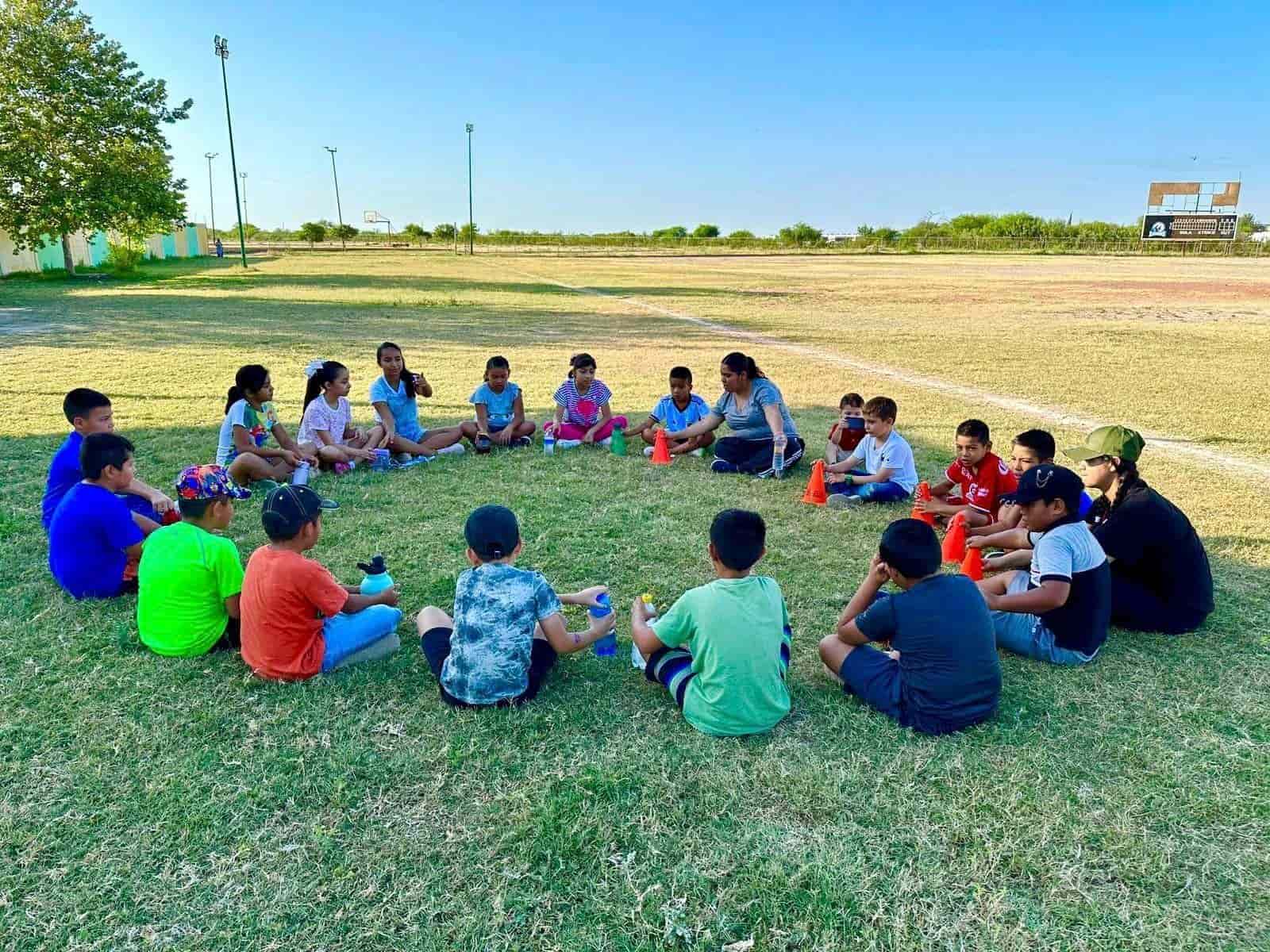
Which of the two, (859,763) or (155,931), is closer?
(155,931)

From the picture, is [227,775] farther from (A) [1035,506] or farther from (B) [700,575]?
(A) [1035,506]

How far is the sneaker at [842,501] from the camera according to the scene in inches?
240

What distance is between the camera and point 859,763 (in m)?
3.03

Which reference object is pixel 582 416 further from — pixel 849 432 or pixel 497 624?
pixel 497 624

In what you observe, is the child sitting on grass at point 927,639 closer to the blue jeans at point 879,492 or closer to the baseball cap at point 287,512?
the baseball cap at point 287,512

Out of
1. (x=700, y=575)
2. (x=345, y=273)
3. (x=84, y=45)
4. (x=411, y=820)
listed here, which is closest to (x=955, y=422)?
(x=700, y=575)

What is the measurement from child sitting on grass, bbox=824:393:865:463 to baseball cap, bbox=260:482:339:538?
4478 millimetres

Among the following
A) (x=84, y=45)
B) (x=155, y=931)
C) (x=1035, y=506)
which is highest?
(x=84, y=45)

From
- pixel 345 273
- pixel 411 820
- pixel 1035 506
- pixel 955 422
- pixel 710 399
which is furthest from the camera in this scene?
pixel 345 273

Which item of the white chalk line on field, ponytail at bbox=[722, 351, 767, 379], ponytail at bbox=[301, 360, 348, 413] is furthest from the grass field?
the white chalk line on field

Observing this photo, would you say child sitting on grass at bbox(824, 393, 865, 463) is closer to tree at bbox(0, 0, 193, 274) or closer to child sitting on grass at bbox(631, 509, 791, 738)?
child sitting on grass at bbox(631, 509, 791, 738)

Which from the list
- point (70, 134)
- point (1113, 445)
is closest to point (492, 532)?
point (1113, 445)

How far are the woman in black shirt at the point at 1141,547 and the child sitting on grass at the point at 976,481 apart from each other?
97cm

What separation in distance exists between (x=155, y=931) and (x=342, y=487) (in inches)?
174
